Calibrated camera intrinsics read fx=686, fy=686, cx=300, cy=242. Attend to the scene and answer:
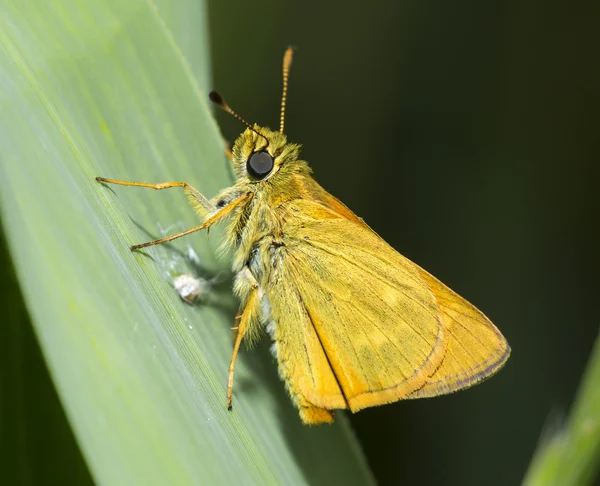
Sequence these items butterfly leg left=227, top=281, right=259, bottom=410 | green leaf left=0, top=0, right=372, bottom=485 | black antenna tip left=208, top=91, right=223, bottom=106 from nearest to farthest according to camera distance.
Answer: green leaf left=0, top=0, right=372, bottom=485, butterfly leg left=227, top=281, right=259, bottom=410, black antenna tip left=208, top=91, right=223, bottom=106

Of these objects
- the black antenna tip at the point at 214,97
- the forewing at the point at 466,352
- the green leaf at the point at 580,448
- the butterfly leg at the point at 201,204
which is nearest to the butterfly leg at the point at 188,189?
the butterfly leg at the point at 201,204

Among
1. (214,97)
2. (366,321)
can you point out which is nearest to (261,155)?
(214,97)

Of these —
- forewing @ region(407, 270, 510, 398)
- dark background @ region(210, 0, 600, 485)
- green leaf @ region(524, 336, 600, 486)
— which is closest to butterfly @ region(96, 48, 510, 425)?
forewing @ region(407, 270, 510, 398)

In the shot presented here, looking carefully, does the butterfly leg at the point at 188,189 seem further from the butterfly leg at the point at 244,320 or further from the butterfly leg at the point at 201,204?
the butterfly leg at the point at 244,320

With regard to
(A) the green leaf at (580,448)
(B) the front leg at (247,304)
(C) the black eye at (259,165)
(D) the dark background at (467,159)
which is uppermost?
(C) the black eye at (259,165)

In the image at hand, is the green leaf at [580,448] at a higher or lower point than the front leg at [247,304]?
higher

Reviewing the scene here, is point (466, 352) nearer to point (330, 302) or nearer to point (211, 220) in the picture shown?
point (330, 302)

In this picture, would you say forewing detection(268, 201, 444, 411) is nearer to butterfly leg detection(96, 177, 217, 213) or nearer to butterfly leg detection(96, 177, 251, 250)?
butterfly leg detection(96, 177, 251, 250)
